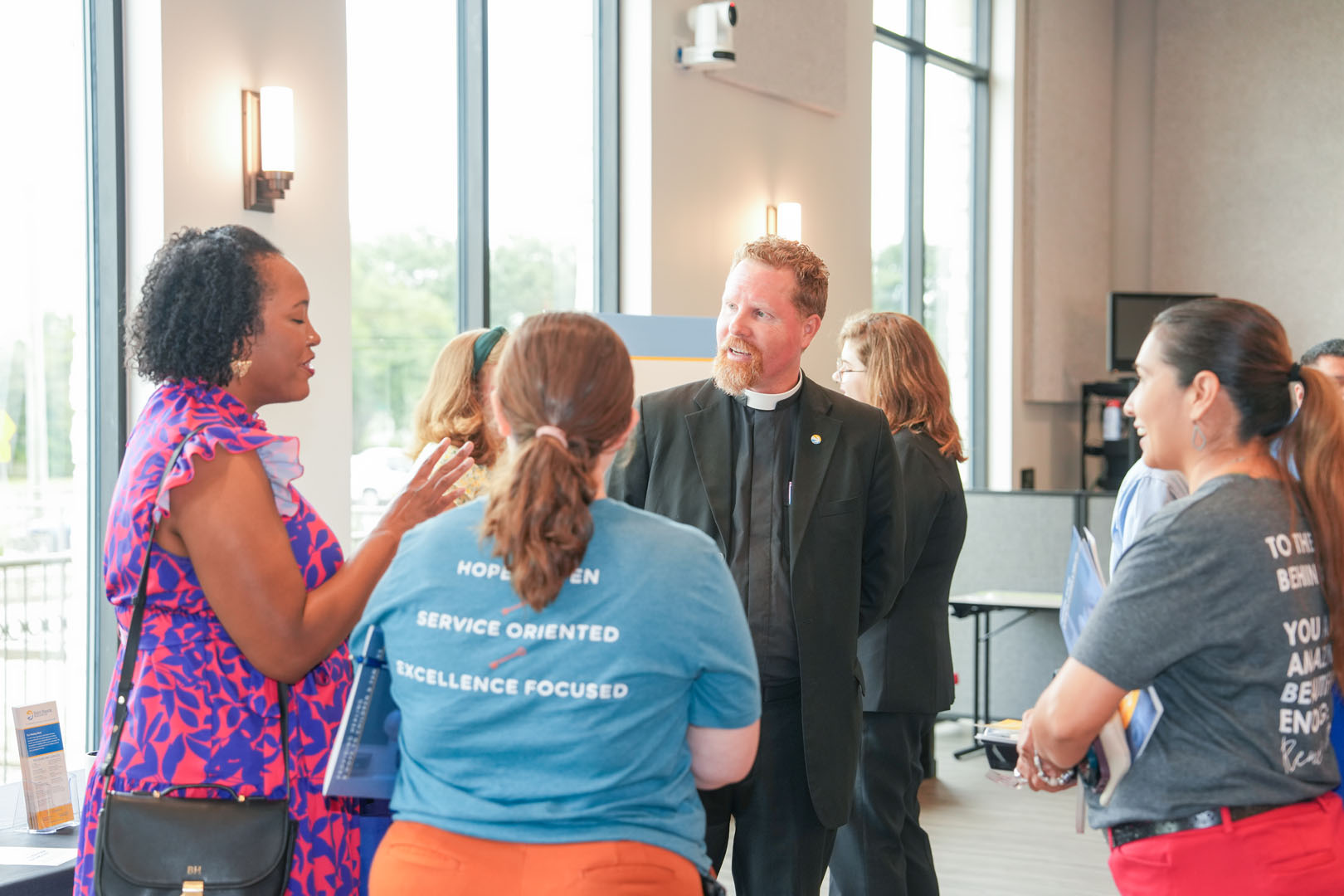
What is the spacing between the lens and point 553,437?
1459 millimetres

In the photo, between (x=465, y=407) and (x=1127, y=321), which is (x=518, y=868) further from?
(x=1127, y=321)

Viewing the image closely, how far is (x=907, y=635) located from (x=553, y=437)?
1793 millimetres

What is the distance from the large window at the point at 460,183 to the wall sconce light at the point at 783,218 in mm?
1036

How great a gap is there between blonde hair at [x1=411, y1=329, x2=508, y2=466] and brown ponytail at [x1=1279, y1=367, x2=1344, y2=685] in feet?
Result: 4.72

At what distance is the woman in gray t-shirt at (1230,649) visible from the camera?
5.27ft

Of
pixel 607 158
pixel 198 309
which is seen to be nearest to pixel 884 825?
pixel 198 309

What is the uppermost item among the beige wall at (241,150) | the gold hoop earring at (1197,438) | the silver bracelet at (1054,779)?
the beige wall at (241,150)

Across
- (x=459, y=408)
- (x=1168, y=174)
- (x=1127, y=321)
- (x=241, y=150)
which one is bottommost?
(x=459, y=408)

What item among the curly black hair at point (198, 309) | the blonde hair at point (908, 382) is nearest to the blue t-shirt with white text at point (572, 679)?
the curly black hair at point (198, 309)

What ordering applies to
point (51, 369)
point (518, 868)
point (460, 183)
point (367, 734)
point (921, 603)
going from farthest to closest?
1. point (460, 183)
2. point (51, 369)
3. point (921, 603)
4. point (367, 734)
5. point (518, 868)

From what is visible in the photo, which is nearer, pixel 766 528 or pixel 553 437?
pixel 553 437

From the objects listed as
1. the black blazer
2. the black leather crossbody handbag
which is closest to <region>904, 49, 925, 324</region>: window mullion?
the black blazer

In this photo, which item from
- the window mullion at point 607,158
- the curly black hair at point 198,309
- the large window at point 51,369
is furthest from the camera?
the window mullion at point 607,158

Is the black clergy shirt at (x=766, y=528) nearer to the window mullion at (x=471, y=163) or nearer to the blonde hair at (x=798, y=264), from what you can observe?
the blonde hair at (x=798, y=264)
